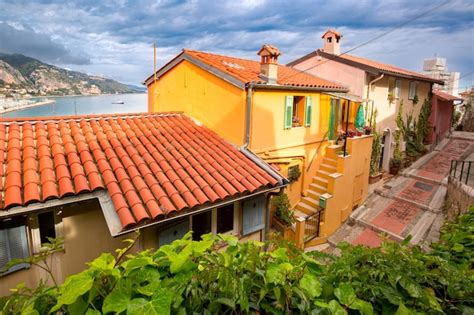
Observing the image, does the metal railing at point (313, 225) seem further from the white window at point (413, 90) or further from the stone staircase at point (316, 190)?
the white window at point (413, 90)

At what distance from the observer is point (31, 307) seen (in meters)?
1.46

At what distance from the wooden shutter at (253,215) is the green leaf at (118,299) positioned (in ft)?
19.6

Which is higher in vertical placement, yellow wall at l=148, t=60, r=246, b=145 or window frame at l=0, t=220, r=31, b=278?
yellow wall at l=148, t=60, r=246, b=145

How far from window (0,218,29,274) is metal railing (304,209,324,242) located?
10093 millimetres

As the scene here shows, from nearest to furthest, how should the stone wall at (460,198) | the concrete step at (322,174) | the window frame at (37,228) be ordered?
1. the window frame at (37,228)
2. the stone wall at (460,198)
3. the concrete step at (322,174)

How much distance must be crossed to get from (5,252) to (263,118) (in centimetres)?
824

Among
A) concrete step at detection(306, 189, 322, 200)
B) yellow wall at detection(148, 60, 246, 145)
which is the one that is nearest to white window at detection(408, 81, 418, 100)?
concrete step at detection(306, 189, 322, 200)

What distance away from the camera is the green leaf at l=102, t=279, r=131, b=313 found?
1419mm

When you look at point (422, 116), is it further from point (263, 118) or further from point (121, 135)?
point (121, 135)

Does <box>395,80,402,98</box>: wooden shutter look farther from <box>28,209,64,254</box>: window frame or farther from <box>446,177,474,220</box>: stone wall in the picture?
<box>28,209,64,254</box>: window frame

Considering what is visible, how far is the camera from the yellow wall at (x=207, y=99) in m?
9.90

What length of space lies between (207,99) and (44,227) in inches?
271

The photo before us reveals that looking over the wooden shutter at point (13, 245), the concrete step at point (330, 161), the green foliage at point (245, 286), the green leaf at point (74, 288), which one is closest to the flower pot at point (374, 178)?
the concrete step at point (330, 161)

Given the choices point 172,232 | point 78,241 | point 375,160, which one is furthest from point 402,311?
point 375,160
